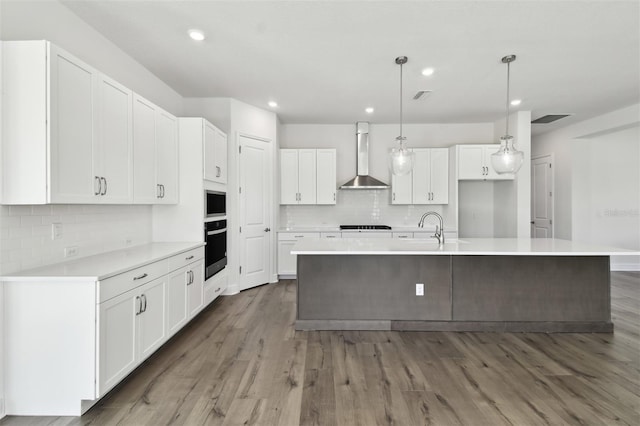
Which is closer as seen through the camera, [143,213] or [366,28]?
[366,28]

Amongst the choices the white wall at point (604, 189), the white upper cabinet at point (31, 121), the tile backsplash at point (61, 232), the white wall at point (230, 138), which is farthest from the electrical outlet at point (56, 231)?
the white wall at point (604, 189)

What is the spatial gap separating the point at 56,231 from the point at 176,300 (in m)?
1.07

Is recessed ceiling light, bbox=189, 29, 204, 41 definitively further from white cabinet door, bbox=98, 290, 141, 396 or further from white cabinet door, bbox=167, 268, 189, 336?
white cabinet door, bbox=98, 290, 141, 396

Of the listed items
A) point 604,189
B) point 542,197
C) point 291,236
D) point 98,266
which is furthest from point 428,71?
point 604,189

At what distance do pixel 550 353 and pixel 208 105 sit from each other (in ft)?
15.8

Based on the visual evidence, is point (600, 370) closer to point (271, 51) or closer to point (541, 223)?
point (271, 51)

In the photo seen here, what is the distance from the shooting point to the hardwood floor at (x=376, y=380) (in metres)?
2.00

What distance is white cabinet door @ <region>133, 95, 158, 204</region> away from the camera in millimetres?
2959

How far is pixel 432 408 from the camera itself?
81.6 inches

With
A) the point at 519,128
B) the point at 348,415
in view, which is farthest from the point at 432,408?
the point at 519,128

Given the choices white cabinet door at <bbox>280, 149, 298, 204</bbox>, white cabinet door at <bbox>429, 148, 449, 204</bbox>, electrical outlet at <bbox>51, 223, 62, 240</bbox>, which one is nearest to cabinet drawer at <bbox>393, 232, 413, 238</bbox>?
white cabinet door at <bbox>429, 148, 449, 204</bbox>

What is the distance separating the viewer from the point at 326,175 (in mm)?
5832

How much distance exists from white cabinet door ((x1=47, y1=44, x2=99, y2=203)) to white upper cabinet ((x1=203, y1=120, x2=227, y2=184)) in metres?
1.54

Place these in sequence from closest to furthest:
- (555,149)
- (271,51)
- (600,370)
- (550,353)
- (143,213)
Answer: (600,370)
(550,353)
(271,51)
(143,213)
(555,149)
